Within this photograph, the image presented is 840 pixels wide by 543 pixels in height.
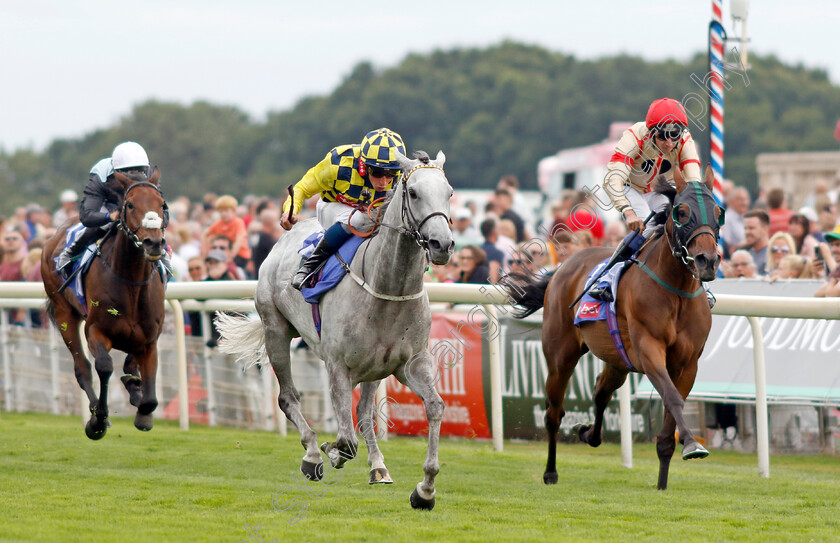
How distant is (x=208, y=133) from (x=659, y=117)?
243ft

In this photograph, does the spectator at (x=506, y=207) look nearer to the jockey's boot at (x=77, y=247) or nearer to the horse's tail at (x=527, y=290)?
the horse's tail at (x=527, y=290)

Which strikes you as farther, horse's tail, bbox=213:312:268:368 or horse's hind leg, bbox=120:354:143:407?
horse's hind leg, bbox=120:354:143:407

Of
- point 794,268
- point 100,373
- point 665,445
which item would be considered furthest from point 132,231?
point 794,268

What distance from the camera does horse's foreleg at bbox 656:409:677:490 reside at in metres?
6.80

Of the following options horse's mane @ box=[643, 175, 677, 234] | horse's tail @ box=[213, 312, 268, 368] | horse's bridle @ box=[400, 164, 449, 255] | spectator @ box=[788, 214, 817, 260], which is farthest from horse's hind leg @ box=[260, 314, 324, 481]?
spectator @ box=[788, 214, 817, 260]

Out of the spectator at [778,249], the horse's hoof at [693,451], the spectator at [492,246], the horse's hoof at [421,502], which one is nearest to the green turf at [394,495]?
the horse's hoof at [421,502]

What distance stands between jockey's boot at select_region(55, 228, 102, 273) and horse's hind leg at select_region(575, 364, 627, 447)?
11.2ft

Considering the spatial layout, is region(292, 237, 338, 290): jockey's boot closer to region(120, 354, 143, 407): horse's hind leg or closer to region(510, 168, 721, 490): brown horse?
region(510, 168, 721, 490): brown horse

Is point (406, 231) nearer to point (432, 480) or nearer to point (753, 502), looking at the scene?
point (432, 480)

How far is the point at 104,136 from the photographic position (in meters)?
77.6

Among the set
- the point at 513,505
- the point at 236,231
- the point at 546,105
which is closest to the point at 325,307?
the point at 513,505

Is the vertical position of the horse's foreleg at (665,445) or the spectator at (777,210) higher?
the spectator at (777,210)

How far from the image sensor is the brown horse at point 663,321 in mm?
6270

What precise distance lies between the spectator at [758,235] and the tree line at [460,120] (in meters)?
49.0
